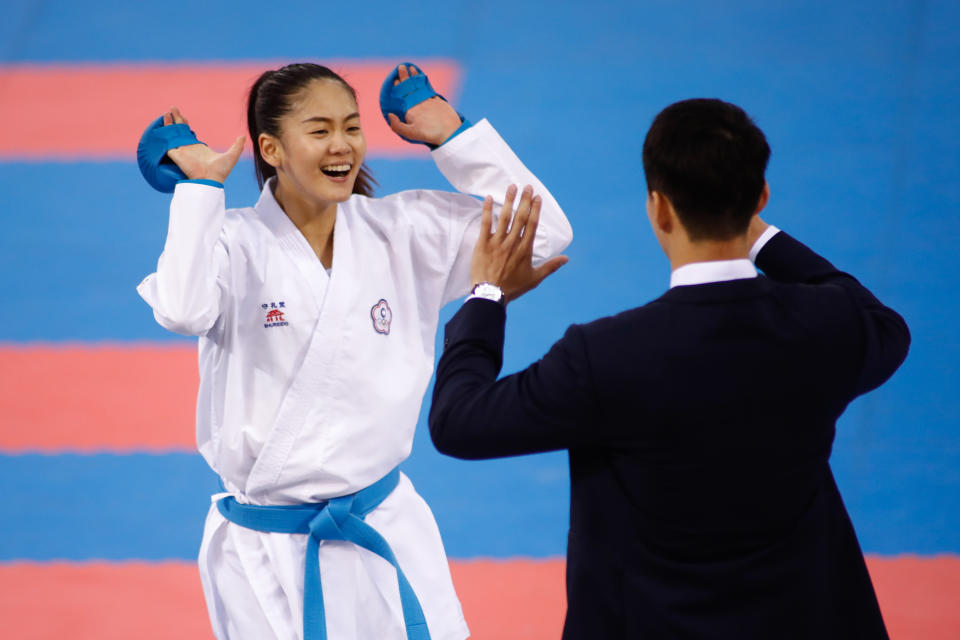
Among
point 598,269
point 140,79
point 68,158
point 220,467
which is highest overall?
point 140,79

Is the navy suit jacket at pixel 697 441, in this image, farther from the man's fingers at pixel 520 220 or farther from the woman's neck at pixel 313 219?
the woman's neck at pixel 313 219

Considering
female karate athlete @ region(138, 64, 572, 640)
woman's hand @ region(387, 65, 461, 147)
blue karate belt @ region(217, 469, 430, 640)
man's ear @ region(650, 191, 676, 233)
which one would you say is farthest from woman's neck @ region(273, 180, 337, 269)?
Answer: man's ear @ region(650, 191, 676, 233)

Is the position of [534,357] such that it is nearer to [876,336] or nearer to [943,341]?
[943,341]

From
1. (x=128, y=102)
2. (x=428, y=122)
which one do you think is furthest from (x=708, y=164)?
(x=128, y=102)

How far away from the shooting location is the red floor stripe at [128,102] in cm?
734

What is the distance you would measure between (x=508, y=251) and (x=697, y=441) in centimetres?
56

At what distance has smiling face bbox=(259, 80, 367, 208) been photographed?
2.53 m

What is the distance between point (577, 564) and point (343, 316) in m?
0.89

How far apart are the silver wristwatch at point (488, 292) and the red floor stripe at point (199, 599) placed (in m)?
2.25

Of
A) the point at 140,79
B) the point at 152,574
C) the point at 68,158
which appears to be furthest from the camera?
the point at 140,79

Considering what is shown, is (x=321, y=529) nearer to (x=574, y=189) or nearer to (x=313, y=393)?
(x=313, y=393)

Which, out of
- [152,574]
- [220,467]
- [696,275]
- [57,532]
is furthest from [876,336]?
[57,532]

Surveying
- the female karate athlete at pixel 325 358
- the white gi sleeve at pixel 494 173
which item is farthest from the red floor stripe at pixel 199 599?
the white gi sleeve at pixel 494 173

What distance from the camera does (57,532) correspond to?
4.52 metres
